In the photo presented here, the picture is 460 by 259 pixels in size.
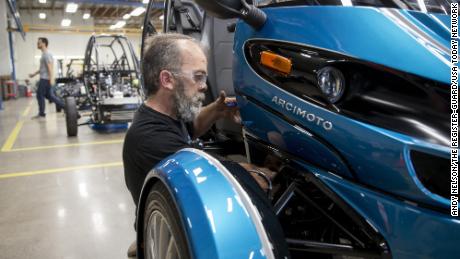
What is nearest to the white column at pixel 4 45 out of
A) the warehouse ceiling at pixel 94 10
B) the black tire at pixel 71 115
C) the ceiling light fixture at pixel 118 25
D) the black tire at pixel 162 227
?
the warehouse ceiling at pixel 94 10

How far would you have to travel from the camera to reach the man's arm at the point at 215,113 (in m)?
1.85

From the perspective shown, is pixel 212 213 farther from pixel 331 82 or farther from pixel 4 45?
pixel 4 45

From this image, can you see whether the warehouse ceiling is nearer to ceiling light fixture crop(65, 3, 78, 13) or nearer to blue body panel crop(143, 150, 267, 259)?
ceiling light fixture crop(65, 3, 78, 13)

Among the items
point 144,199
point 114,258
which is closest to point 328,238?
point 144,199

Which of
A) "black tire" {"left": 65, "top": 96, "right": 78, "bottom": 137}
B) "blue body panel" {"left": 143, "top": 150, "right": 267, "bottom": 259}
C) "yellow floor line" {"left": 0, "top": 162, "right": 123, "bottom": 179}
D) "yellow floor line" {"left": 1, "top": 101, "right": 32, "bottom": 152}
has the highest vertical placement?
"blue body panel" {"left": 143, "top": 150, "right": 267, "bottom": 259}

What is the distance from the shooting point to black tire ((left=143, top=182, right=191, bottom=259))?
947mm

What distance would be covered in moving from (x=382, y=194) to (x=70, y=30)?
22.9 meters

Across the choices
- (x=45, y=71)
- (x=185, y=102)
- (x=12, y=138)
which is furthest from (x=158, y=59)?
(x=45, y=71)

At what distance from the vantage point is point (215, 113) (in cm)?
191

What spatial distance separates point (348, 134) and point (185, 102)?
78 centimetres

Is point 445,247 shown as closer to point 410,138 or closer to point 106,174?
point 410,138

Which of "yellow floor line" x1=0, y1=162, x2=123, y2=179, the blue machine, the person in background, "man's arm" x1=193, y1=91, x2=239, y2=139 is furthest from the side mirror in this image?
the person in background

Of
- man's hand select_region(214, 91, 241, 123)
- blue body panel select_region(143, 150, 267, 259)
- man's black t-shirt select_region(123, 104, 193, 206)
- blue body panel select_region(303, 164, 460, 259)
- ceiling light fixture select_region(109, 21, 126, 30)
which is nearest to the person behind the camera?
blue body panel select_region(303, 164, 460, 259)

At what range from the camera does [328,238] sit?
3.84ft
